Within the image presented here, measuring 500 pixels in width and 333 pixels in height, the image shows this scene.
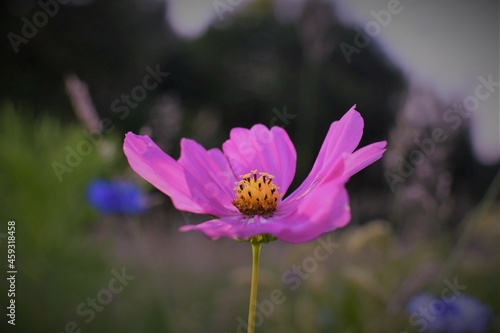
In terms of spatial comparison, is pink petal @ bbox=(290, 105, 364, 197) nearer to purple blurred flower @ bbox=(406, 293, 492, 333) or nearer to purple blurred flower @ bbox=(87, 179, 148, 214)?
purple blurred flower @ bbox=(406, 293, 492, 333)

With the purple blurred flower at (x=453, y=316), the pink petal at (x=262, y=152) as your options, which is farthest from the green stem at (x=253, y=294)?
the purple blurred flower at (x=453, y=316)

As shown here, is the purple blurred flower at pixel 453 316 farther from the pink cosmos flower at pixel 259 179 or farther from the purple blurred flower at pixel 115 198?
the pink cosmos flower at pixel 259 179

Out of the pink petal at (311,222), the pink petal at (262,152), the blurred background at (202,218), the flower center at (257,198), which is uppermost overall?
the pink petal at (311,222)

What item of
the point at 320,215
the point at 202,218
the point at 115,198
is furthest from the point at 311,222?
the point at 202,218

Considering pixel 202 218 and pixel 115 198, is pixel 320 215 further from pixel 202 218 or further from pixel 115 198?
pixel 202 218

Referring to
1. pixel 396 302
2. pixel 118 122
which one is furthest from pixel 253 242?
pixel 118 122
